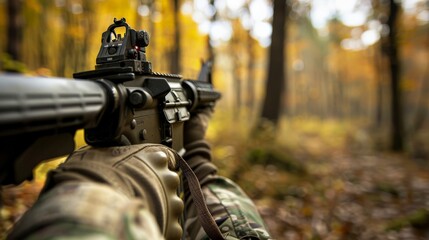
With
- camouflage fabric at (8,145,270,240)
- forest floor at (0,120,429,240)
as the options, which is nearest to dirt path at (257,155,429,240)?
forest floor at (0,120,429,240)

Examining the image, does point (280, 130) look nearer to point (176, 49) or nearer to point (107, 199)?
point (176, 49)

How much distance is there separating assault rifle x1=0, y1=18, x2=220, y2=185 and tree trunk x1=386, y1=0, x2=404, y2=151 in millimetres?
10366

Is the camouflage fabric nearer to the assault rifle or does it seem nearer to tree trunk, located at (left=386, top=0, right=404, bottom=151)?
the assault rifle

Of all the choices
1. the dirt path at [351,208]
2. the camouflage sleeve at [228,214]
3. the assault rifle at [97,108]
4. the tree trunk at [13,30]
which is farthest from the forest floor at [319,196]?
the tree trunk at [13,30]

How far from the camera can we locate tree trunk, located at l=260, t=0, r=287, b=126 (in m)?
8.05

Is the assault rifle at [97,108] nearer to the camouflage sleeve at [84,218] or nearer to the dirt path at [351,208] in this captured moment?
the camouflage sleeve at [84,218]

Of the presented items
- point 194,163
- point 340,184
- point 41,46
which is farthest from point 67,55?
point 194,163

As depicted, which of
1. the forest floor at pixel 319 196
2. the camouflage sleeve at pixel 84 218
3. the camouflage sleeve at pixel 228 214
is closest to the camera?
the camouflage sleeve at pixel 84 218

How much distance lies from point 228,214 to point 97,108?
1040 millimetres

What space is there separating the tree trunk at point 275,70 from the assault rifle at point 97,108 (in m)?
6.10

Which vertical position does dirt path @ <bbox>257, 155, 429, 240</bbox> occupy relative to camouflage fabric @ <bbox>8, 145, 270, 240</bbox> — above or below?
below

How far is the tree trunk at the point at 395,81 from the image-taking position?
10.2 meters

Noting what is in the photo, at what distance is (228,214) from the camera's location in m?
1.82

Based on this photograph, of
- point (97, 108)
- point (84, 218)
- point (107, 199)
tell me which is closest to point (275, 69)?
point (97, 108)
